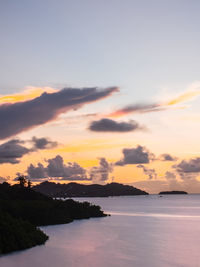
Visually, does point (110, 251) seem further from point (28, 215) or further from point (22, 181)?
point (22, 181)

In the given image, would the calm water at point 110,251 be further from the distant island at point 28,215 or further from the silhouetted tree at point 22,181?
the silhouetted tree at point 22,181

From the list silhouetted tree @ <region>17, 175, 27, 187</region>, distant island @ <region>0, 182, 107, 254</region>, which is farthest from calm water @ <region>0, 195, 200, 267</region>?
silhouetted tree @ <region>17, 175, 27, 187</region>

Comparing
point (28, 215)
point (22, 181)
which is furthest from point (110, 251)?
point (22, 181)

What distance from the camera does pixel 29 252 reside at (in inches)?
2111

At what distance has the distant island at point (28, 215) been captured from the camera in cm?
5323

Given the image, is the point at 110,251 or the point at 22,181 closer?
the point at 110,251

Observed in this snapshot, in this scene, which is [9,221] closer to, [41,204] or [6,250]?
[6,250]

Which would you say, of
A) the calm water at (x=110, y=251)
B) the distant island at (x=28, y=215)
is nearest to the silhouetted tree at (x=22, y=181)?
the distant island at (x=28, y=215)

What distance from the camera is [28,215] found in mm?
96625

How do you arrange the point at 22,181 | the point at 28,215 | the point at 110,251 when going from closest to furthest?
1. the point at 110,251
2. the point at 28,215
3. the point at 22,181

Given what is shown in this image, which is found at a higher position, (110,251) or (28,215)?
(28,215)

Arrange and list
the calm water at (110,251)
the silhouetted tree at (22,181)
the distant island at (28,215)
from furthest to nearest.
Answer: the silhouetted tree at (22,181)
the distant island at (28,215)
the calm water at (110,251)

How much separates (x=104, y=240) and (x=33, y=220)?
26254 millimetres

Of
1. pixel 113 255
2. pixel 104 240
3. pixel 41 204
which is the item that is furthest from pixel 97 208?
pixel 113 255
